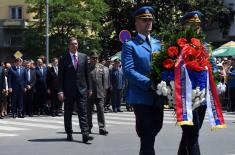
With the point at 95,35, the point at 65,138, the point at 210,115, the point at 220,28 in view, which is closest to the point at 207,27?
the point at 220,28

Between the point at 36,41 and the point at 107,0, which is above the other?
the point at 107,0

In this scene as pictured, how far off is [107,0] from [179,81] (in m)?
41.0

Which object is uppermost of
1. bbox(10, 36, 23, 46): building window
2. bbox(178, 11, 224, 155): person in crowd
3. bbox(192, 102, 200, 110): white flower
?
bbox(192, 102, 200, 110): white flower

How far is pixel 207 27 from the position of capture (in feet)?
179

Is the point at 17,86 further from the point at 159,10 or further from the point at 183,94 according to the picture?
the point at 159,10

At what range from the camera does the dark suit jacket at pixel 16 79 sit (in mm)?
20781

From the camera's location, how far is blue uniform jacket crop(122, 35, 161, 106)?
7.08 m

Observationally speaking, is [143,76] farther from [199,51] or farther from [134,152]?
[134,152]

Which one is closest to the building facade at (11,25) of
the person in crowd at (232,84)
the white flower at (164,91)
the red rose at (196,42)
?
the person in crowd at (232,84)

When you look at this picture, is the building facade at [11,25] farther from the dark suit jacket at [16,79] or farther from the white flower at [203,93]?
the white flower at [203,93]

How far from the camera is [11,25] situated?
71438mm

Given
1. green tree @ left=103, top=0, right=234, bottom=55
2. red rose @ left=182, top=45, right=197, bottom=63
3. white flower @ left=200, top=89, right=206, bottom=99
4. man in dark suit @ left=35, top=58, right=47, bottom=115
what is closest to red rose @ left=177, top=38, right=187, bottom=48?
red rose @ left=182, top=45, right=197, bottom=63

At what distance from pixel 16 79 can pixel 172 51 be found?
14.3 meters

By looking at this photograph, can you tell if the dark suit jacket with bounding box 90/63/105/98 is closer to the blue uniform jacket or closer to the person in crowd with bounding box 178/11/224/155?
the person in crowd with bounding box 178/11/224/155
